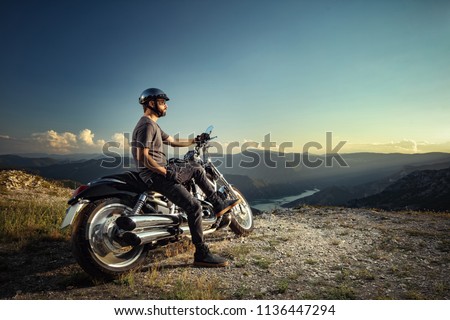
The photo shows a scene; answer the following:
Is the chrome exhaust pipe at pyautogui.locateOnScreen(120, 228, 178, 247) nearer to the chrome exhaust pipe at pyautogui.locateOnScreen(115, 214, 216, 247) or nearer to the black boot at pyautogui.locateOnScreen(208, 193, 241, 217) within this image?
the chrome exhaust pipe at pyautogui.locateOnScreen(115, 214, 216, 247)

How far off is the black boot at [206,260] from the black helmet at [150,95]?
2636 millimetres

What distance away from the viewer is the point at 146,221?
4.17 metres

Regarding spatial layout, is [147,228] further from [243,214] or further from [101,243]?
[243,214]

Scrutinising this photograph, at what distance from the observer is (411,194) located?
132500mm

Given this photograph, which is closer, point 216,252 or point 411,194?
point 216,252

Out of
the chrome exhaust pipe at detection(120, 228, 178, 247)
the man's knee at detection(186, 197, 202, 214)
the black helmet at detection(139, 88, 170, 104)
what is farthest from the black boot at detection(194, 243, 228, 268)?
the black helmet at detection(139, 88, 170, 104)

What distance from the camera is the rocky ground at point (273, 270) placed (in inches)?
148

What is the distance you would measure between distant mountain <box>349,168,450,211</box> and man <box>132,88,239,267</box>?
12617 centimetres

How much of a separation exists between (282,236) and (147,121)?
4485 millimetres

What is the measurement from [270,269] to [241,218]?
2314mm

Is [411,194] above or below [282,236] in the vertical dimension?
below

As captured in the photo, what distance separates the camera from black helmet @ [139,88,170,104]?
457 centimetres
